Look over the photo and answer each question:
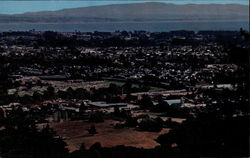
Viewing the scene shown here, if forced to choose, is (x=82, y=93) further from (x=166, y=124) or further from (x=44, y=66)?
(x=44, y=66)

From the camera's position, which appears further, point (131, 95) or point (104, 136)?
point (131, 95)

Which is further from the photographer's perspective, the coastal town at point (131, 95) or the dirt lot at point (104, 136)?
the dirt lot at point (104, 136)

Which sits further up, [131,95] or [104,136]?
[104,136]

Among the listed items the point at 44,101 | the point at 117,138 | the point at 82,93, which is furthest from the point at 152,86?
the point at 117,138

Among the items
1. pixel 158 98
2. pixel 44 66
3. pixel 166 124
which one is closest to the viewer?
Answer: pixel 166 124

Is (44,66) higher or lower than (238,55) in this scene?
lower

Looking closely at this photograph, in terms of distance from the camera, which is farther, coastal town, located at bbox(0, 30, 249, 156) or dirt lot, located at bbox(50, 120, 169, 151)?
dirt lot, located at bbox(50, 120, 169, 151)

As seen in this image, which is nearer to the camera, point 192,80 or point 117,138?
point 117,138

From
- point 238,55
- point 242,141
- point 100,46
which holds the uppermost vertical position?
point 238,55
